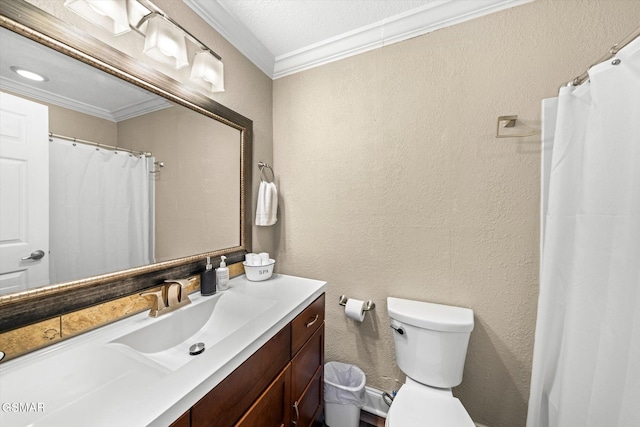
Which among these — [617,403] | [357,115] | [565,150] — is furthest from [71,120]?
[617,403]

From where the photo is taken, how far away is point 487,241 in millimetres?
1170

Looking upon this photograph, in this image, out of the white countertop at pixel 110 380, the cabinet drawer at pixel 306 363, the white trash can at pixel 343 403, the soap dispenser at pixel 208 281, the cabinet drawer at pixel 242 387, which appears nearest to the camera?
the white countertop at pixel 110 380

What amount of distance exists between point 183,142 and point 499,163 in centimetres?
158

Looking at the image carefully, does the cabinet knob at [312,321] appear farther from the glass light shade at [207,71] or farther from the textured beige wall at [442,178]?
the glass light shade at [207,71]

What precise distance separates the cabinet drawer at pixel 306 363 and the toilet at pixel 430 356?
0.39 m

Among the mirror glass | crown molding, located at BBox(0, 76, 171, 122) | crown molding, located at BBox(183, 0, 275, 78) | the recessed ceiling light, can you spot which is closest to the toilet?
the mirror glass

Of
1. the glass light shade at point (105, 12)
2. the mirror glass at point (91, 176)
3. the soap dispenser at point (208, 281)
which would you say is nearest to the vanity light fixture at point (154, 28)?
the glass light shade at point (105, 12)

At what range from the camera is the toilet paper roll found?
137 centimetres

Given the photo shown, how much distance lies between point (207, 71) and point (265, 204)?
0.77 meters

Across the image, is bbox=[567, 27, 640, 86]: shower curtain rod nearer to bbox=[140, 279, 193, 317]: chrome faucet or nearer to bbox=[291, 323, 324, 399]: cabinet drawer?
bbox=[291, 323, 324, 399]: cabinet drawer

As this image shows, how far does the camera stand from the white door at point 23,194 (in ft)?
2.05

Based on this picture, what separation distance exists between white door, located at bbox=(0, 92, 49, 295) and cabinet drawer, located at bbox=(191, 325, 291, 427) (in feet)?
2.07

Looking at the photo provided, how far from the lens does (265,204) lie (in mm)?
1496

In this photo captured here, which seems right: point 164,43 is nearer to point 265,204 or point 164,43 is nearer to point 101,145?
point 101,145
